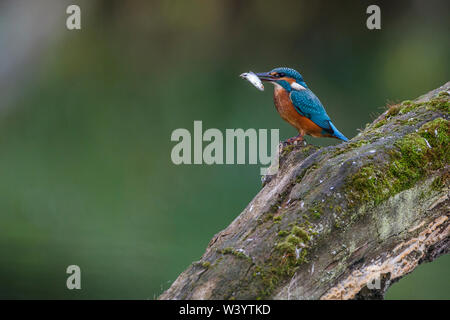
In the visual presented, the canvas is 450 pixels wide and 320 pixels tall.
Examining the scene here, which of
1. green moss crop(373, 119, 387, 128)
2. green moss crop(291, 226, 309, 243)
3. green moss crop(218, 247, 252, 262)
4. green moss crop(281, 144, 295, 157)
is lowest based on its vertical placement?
green moss crop(218, 247, 252, 262)

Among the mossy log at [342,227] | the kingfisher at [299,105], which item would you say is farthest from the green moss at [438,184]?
the kingfisher at [299,105]

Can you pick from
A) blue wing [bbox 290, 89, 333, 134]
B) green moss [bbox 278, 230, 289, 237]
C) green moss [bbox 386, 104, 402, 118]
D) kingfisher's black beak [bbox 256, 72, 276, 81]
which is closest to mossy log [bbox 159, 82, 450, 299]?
green moss [bbox 278, 230, 289, 237]

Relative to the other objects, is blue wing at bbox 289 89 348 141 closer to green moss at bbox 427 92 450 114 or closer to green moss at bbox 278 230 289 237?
green moss at bbox 427 92 450 114

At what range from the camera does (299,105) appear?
8.97 ft

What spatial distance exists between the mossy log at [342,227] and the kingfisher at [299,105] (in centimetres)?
53

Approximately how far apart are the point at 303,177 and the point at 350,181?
0.64ft

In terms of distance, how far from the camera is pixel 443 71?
6.55m

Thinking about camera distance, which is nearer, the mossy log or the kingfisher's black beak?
the mossy log

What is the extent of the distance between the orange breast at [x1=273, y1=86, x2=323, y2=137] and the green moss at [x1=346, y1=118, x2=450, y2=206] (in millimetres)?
674

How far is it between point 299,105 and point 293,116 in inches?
3.0

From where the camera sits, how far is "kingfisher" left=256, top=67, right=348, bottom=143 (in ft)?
8.96

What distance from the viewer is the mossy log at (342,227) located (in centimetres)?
171
